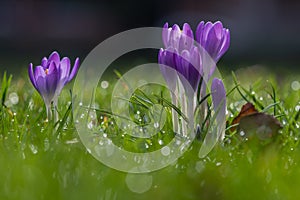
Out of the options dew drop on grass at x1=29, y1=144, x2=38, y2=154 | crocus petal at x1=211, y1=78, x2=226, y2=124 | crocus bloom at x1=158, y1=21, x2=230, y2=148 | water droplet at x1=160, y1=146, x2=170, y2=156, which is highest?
crocus bloom at x1=158, y1=21, x2=230, y2=148

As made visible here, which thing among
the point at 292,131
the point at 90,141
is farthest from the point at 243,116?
the point at 90,141

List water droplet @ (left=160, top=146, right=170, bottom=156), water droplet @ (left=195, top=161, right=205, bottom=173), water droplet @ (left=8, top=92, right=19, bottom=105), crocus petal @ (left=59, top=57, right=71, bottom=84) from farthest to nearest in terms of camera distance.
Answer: water droplet @ (left=8, top=92, right=19, bottom=105)
crocus petal @ (left=59, top=57, right=71, bottom=84)
water droplet @ (left=160, top=146, right=170, bottom=156)
water droplet @ (left=195, top=161, right=205, bottom=173)

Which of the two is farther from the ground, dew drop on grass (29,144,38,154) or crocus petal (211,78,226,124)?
crocus petal (211,78,226,124)

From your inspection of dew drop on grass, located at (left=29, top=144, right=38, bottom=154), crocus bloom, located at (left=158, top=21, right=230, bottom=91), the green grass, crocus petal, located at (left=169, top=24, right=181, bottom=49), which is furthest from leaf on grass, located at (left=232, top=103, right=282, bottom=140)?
dew drop on grass, located at (left=29, top=144, right=38, bottom=154)

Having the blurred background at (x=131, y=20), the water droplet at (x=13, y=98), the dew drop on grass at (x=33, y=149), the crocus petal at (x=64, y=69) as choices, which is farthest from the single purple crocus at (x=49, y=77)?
the blurred background at (x=131, y=20)

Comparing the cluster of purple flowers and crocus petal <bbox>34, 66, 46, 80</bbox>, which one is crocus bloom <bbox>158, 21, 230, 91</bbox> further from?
crocus petal <bbox>34, 66, 46, 80</bbox>

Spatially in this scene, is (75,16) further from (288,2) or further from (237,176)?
(237,176)

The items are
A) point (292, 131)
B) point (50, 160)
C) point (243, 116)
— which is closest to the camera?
point (50, 160)
